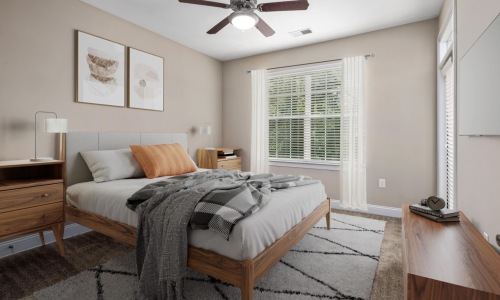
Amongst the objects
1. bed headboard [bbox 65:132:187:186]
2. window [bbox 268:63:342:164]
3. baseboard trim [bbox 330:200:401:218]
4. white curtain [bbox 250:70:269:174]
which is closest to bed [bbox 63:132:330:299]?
bed headboard [bbox 65:132:187:186]

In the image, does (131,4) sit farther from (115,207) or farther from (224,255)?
(224,255)

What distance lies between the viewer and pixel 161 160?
3080 mm

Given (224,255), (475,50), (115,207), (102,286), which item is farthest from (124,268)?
(475,50)

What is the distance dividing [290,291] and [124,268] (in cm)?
139

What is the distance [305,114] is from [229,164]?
5.25 ft

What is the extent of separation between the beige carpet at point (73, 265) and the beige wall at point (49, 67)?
3.25ft

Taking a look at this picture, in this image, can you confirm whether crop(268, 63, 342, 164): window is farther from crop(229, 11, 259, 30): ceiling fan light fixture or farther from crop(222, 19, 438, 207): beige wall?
crop(229, 11, 259, 30): ceiling fan light fixture

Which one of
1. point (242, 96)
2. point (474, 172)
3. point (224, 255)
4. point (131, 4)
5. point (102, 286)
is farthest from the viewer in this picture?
point (242, 96)

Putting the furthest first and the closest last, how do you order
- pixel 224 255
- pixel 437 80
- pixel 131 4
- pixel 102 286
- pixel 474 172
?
pixel 437 80, pixel 131 4, pixel 102 286, pixel 474 172, pixel 224 255

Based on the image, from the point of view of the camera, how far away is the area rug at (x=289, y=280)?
1.82 meters

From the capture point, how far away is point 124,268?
2.18 meters

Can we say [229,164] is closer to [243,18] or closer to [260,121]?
[260,121]

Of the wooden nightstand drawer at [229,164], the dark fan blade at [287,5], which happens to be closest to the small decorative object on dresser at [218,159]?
the wooden nightstand drawer at [229,164]

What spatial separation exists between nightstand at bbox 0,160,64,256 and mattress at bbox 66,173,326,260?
0.22 metres
